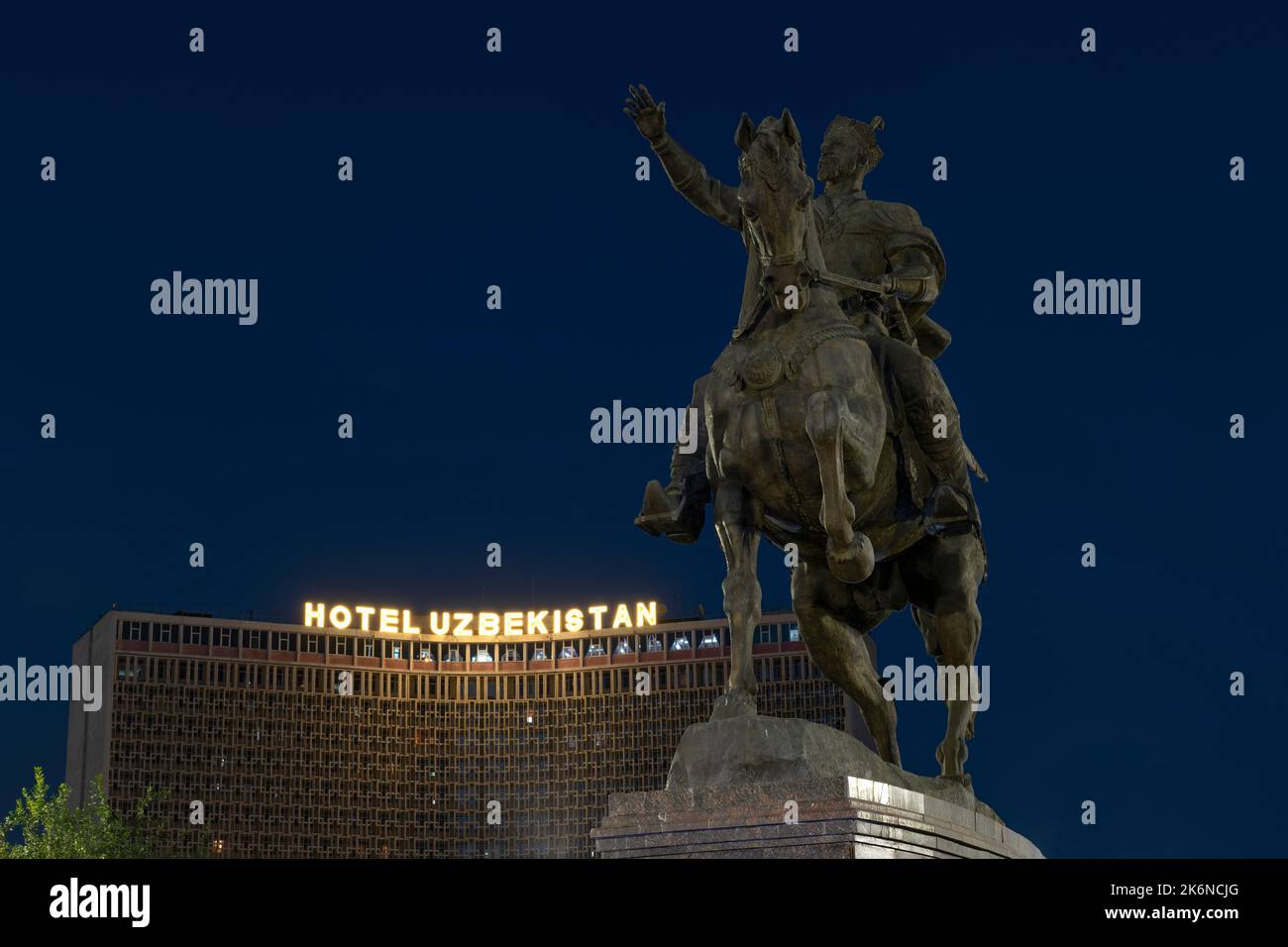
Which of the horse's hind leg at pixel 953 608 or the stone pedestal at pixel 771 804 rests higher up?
the horse's hind leg at pixel 953 608

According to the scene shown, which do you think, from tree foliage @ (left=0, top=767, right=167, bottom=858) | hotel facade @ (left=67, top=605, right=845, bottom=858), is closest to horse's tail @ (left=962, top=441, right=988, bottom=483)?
tree foliage @ (left=0, top=767, right=167, bottom=858)

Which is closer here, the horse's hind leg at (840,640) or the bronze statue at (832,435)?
the bronze statue at (832,435)

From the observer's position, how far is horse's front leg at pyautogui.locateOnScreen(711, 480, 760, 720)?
13977 millimetres

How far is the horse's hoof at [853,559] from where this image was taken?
1441cm

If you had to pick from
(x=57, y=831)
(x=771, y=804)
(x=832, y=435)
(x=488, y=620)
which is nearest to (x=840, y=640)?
(x=832, y=435)

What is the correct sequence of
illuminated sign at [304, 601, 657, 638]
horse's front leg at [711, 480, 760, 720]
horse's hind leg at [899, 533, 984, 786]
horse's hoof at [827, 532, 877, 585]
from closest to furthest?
horse's front leg at [711, 480, 760, 720]
horse's hoof at [827, 532, 877, 585]
horse's hind leg at [899, 533, 984, 786]
illuminated sign at [304, 601, 657, 638]

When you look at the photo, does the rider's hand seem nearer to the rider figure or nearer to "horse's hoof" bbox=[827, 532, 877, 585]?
the rider figure

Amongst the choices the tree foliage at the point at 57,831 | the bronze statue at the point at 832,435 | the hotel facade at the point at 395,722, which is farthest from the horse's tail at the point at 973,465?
the hotel facade at the point at 395,722

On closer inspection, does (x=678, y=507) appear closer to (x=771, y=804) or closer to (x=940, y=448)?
(x=940, y=448)

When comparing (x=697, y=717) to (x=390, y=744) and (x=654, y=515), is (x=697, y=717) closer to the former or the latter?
(x=390, y=744)

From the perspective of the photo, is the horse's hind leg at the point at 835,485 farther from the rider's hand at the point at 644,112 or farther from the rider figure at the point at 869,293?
the rider's hand at the point at 644,112

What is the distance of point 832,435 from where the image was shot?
14.0 metres

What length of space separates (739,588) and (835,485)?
3.79ft

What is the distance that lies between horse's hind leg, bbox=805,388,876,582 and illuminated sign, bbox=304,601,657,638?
145m
